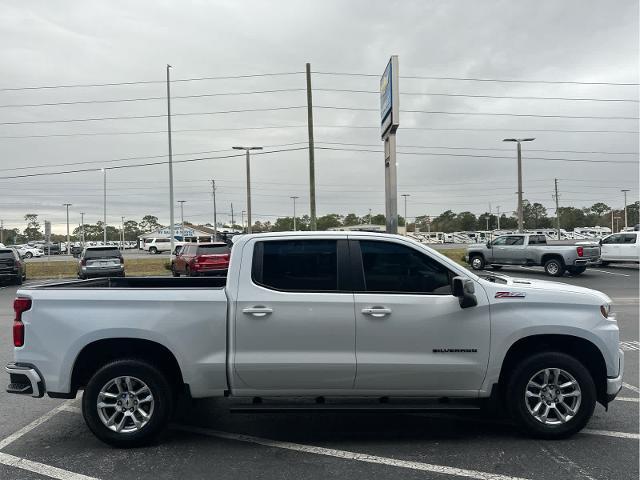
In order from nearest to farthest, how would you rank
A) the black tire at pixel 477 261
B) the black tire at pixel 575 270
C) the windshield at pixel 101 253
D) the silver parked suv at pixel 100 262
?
the black tire at pixel 575 270, the silver parked suv at pixel 100 262, the windshield at pixel 101 253, the black tire at pixel 477 261

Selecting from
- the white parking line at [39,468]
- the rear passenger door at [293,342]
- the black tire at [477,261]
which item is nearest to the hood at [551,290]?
the rear passenger door at [293,342]

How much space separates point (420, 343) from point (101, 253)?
866 inches

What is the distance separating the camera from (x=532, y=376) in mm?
4539

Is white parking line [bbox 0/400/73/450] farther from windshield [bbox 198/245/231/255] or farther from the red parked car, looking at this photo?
windshield [bbox 198/245/231/255]

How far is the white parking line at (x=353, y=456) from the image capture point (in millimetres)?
3936

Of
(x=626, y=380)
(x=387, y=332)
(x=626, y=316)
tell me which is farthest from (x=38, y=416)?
(x=626, y=316)

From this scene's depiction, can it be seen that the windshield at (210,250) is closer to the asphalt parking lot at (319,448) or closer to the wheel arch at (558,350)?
the asphalt parking lot at (319,448)

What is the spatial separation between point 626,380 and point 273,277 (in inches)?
186

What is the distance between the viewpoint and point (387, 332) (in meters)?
4.49

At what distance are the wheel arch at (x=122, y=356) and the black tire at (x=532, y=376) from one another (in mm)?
2852

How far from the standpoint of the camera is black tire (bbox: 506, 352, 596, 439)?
4523 millimetres

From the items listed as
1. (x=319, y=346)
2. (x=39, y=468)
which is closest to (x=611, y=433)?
(x=319, y=346)

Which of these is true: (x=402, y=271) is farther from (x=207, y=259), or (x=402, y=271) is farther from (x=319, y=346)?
(x=207, y=259)

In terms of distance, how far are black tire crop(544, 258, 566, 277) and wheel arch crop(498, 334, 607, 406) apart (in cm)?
1895
